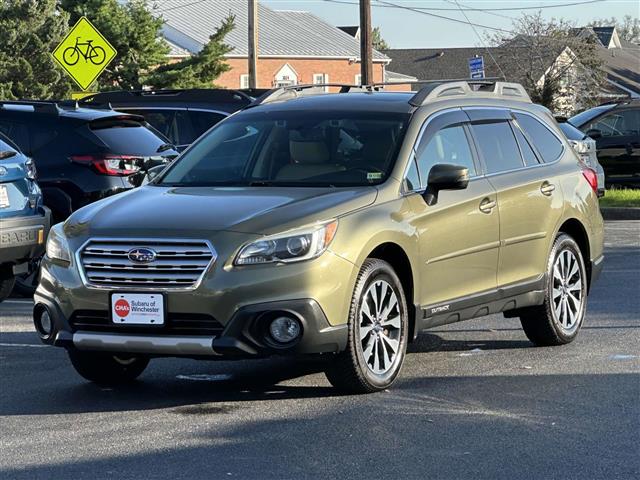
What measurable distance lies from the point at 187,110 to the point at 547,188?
7639mm

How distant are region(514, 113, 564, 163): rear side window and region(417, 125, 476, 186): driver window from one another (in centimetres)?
90

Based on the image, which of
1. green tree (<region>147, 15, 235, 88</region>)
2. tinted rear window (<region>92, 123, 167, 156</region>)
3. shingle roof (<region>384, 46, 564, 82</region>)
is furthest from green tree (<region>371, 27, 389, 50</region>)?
tinted rear window (<region>92, 123, 167, 156</region>)

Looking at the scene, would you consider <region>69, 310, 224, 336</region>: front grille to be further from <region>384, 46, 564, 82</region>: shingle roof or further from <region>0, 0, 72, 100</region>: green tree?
<region>384, 46, 564, 82</region>: shingle roof

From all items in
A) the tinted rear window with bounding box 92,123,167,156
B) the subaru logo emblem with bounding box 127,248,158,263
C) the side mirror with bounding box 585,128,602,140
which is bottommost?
the side mirror with bounding box 585,128,602,140

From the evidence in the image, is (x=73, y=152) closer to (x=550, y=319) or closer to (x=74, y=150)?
(x=74, y=150)

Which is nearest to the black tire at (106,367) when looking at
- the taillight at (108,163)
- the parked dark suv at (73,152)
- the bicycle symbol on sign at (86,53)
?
the parked dark suv at (73,152)

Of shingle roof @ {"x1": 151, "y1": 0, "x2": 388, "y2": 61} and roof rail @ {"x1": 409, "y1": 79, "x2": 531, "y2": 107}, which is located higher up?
shingle roof @ {"x1": 151, "y1": 0, "x2": 388, "y2": 61}

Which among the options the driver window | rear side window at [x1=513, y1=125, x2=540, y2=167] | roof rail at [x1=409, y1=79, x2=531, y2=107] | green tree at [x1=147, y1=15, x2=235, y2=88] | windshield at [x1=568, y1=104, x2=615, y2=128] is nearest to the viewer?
the driver window

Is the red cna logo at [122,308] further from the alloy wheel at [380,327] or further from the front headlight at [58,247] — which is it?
the alloy wheel at [380,327]

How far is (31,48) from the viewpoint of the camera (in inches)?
1848

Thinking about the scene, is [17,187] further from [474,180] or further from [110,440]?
[110,440]

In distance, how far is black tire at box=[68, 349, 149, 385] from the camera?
25.9 feet

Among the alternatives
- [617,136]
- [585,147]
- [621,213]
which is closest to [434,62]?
[617,136]

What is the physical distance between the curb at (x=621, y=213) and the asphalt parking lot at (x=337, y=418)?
12.0 metres
